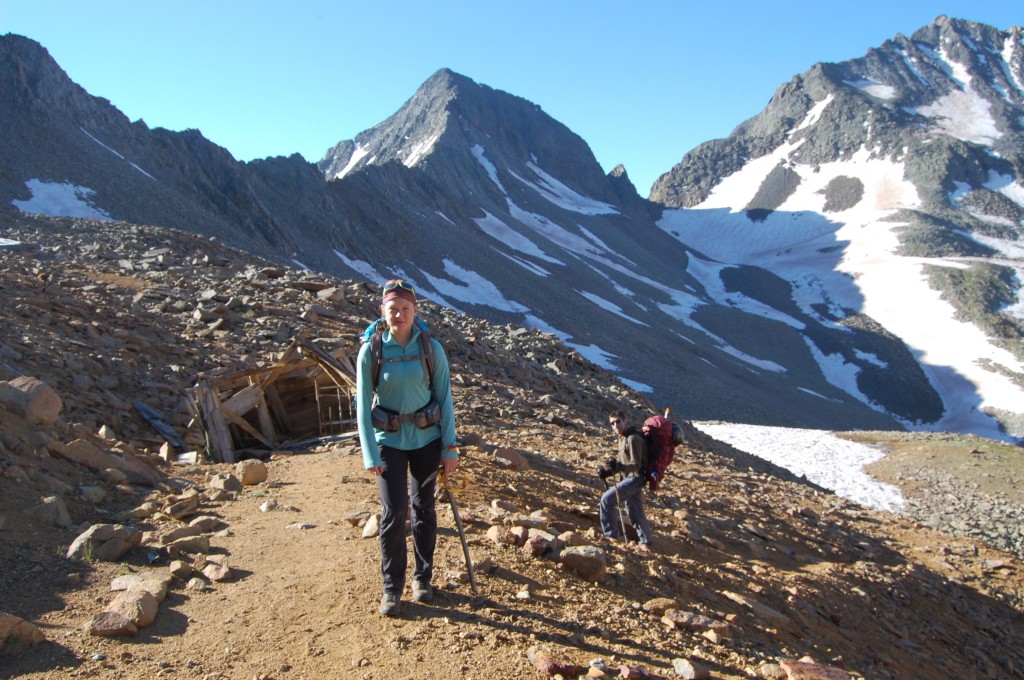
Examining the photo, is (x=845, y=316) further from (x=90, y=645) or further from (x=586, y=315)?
(x=90, y=645)

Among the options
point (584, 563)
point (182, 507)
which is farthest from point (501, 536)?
point (182, 507)

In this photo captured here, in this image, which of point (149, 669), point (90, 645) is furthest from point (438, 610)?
point (90, 645)

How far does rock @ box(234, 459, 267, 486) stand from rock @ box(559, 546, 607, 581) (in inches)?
138

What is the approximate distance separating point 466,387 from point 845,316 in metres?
88.4

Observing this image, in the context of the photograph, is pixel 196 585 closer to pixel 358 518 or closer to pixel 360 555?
pixel 360 555

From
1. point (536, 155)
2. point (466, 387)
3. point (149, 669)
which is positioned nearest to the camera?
point (149, 669)

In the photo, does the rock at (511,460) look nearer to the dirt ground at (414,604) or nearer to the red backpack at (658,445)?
the dirt ground at (414,604)

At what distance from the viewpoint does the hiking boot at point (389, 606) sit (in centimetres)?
448

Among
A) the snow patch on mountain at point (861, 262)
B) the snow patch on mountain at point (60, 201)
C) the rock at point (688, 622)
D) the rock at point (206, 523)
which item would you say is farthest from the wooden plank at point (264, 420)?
the snow patch on mountain at point (861, 262)

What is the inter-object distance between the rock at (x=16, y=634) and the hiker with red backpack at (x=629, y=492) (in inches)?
196

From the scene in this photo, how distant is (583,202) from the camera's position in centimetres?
12506

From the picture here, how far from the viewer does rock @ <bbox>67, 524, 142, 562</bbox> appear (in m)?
5.07

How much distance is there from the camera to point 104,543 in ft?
17.0

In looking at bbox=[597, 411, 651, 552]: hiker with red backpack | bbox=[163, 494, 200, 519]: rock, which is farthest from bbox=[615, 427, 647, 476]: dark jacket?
bbox=[163, 494, 200, 519]: rock
